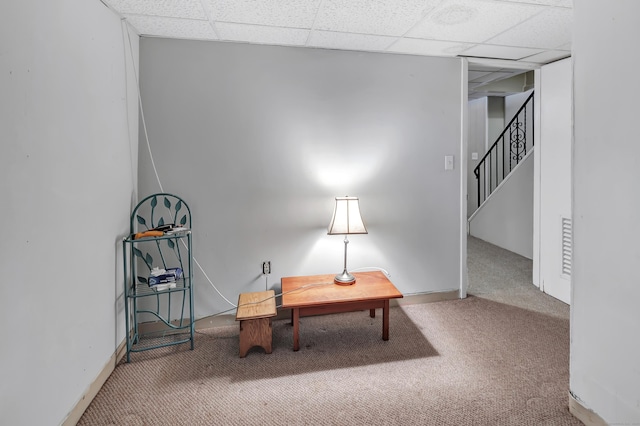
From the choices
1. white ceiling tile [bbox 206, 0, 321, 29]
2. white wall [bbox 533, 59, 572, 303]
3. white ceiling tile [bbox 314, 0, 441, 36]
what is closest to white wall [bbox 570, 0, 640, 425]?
white ceiling tile [bbox 314, 0, 441, 36]

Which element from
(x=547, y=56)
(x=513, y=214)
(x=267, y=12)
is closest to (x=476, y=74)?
(x=547, y=56)

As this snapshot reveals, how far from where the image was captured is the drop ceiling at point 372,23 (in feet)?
6.48

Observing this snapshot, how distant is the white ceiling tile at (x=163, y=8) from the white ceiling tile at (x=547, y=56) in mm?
2878

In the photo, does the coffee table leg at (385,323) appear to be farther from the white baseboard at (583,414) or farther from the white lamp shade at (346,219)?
the white baseboard at (583,414)

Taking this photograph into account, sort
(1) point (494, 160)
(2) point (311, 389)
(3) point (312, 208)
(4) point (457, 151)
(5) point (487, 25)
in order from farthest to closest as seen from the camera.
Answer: (1) point (494, 160)
(4) point (457, 151)
(3) point (312, 208)
(5) point (487, 25)
(2) point (311, 389)

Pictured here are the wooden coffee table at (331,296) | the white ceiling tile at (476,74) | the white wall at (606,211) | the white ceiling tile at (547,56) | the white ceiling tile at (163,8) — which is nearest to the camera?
the white wall at (606,211)

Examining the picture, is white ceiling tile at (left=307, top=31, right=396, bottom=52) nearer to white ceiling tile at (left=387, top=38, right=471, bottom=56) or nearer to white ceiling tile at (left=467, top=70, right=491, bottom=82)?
white ceiling tile at (left=387, top=38, right=471, bottom=56)

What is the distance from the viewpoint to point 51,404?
4.69 feet

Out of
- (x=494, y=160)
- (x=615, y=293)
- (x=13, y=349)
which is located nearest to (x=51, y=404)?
(x=13, y=349)

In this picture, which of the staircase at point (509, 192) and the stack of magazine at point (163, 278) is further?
the staircase at point (509, 192)

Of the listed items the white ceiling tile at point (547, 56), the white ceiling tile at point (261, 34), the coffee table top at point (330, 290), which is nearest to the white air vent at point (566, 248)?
the white ceiling tile at point (547, 56)

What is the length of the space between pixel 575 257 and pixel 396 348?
124 centimetres

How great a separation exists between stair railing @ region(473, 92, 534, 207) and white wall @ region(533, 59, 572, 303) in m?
2.72

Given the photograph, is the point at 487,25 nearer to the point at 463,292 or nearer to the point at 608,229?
the point at 608,229
